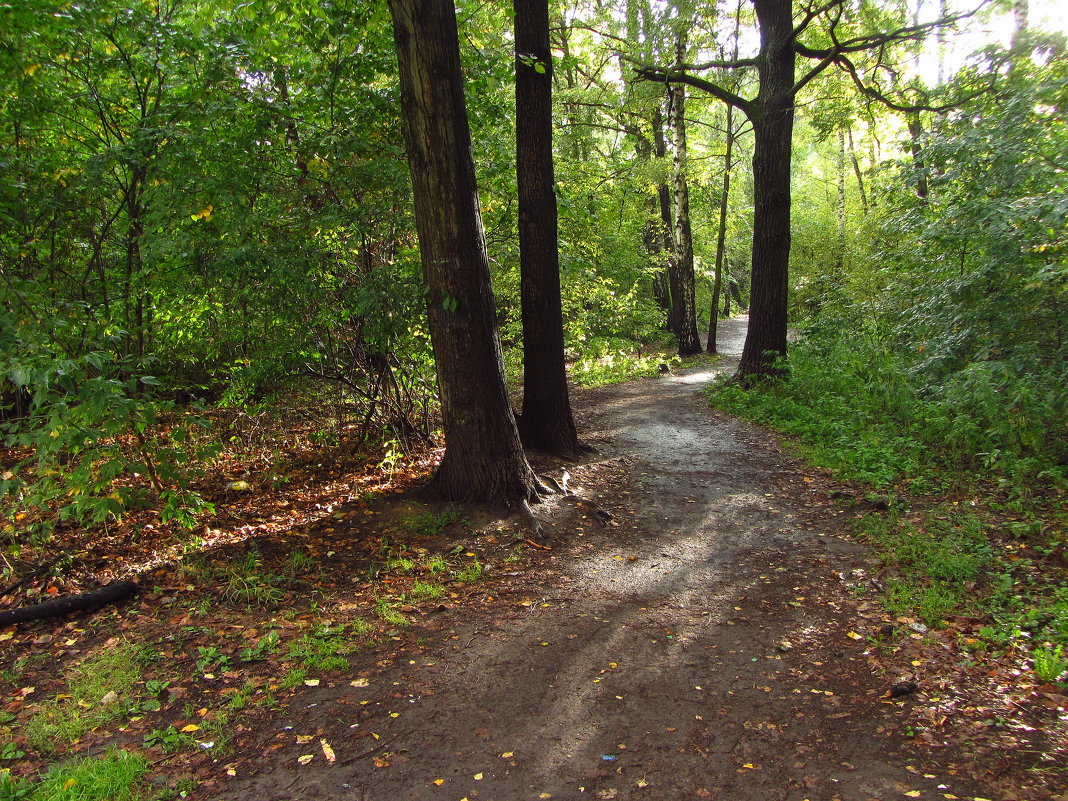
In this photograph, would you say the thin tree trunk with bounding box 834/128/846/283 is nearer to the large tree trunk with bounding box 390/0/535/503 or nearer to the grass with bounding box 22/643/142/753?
the large tree trunk with bounding box 390/0/535/503

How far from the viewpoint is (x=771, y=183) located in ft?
35.6

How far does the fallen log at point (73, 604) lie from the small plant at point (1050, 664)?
5.76 meters

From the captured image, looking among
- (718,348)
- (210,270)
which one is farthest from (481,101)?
(718,348)

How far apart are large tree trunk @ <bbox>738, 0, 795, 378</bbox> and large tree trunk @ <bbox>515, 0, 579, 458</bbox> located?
16.2ft

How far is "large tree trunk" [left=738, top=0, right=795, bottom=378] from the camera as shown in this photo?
10.6 m

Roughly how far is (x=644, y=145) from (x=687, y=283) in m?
4.65

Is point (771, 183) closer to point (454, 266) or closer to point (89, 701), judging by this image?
point (454, 266)

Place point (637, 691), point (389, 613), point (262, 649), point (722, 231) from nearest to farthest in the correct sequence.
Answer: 1. point (637, 691)
2. point (262, 649)
3. point (389, 613)
4. point (722, 231)

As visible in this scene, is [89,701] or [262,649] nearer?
[89,701]

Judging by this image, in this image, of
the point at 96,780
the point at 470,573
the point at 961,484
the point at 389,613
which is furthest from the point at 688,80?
the point at 96,780

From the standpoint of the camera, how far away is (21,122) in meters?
5.39

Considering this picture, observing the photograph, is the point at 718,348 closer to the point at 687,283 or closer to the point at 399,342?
the point at 687,283

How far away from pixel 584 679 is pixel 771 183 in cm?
967

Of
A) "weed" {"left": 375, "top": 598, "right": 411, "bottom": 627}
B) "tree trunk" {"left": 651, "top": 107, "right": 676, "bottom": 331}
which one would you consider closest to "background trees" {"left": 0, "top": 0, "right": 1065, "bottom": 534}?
"weed" {"left": 375, "top": 598, "right": 411, "bottom": 627}
